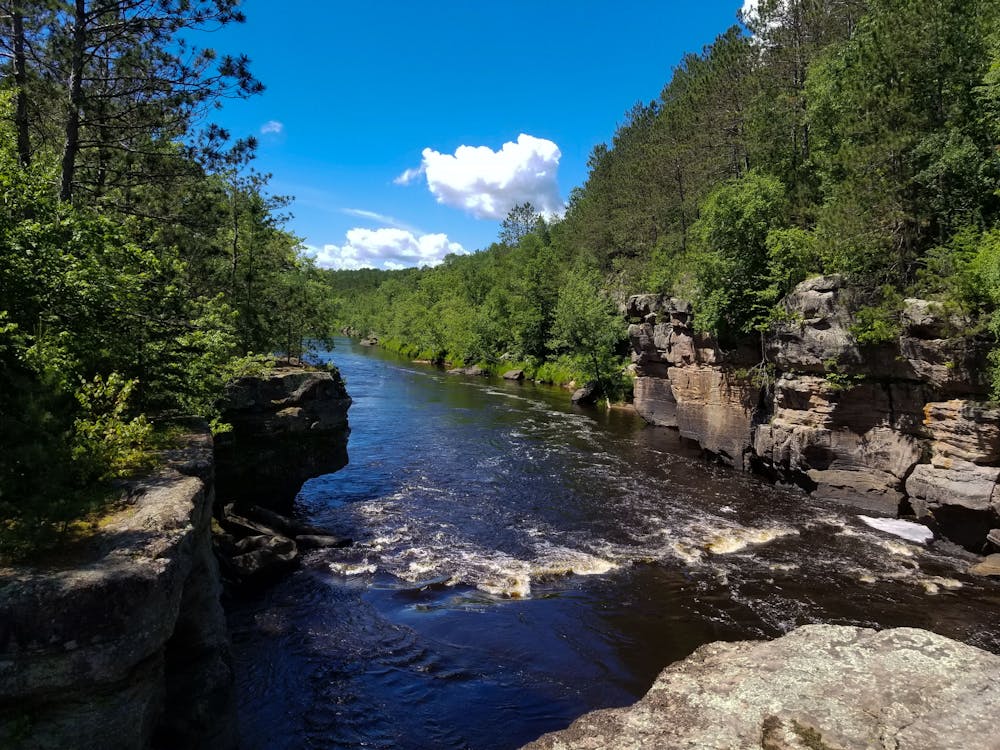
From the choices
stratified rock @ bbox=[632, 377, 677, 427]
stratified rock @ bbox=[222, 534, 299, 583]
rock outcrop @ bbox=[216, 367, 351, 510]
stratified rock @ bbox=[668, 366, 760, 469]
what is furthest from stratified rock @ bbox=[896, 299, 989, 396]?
stratified rock @ bbox=[222, 534, 299, 583]

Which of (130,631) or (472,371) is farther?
(472,371)

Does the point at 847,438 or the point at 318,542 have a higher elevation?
the point at 847,438

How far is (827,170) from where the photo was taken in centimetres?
2639

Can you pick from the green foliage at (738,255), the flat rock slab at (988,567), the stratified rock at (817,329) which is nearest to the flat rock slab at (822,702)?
the flat rock slab at (988,567)

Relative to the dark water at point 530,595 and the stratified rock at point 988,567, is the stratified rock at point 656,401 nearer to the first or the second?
the dark water at point 530,595

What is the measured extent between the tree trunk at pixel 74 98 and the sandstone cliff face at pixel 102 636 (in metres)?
8.74

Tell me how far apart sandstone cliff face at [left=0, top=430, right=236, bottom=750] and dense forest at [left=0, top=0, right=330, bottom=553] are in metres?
0.80

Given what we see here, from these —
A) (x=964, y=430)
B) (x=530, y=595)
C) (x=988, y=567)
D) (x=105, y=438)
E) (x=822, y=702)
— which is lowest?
(x=530, y=595)

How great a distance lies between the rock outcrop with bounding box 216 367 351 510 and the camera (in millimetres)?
17781

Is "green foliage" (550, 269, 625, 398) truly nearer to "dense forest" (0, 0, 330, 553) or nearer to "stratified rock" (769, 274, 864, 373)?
"stratified rock" (769, 274, 864, 373)

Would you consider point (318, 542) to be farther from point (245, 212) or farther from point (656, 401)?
point (656, 401)

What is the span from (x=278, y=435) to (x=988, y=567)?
68.1ft

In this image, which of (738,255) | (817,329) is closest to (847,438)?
(817,329)

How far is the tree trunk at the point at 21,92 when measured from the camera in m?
11.9
